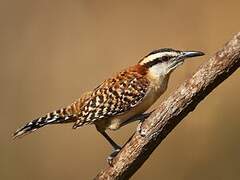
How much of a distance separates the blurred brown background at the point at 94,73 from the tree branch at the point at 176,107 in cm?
196

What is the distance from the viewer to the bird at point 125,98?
3.89 m

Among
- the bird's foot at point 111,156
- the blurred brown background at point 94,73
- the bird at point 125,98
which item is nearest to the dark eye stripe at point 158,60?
the bird at point 125,98

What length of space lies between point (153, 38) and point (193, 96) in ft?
8.60

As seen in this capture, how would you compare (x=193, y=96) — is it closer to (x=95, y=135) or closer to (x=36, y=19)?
(x=95, y=135)

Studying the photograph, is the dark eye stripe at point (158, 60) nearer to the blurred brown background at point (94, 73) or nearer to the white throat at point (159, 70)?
the white throat at point (159, 70)

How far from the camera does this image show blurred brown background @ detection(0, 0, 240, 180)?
5.63 metres

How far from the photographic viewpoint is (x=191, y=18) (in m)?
5.83

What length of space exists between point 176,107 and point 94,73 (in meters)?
2.59

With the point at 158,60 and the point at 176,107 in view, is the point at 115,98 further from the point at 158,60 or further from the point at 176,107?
the point at 176,107

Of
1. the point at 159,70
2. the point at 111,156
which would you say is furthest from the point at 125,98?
the point at 111,156

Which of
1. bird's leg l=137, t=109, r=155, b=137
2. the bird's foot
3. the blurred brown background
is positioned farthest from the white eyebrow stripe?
the blurred brown background

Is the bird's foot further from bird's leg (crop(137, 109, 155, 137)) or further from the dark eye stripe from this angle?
the dark eye stripe

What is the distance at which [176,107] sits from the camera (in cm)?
336

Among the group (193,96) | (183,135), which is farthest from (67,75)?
(193,96)
